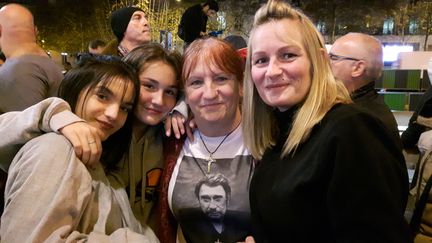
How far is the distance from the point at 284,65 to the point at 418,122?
1.62m

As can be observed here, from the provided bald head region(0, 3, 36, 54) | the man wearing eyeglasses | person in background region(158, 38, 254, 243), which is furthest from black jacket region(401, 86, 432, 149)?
bald head region(0, 3, 36, 54)

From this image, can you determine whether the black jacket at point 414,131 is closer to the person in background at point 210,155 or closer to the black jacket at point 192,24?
the person in background at point 210,155

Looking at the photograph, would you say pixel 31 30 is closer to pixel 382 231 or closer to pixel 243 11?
pixel 382 231

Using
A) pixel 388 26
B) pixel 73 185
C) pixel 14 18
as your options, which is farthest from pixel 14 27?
pixel 388 26

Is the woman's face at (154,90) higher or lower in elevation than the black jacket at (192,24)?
lower

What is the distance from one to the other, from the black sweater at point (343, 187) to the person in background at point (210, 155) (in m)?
0.33

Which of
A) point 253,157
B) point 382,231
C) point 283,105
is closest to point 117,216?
point 253,157

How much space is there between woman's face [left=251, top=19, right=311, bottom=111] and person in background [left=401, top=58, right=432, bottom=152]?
5.16 feet

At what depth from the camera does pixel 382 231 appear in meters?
0.95

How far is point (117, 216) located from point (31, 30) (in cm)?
189

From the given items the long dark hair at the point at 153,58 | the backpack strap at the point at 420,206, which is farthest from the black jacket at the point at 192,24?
the backpack strap at the point at 420,206

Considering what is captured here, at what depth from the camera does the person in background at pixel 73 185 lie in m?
1.01

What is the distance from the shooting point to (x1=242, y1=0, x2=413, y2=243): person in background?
953mm

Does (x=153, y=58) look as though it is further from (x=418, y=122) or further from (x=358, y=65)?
(x=418, y=122)
